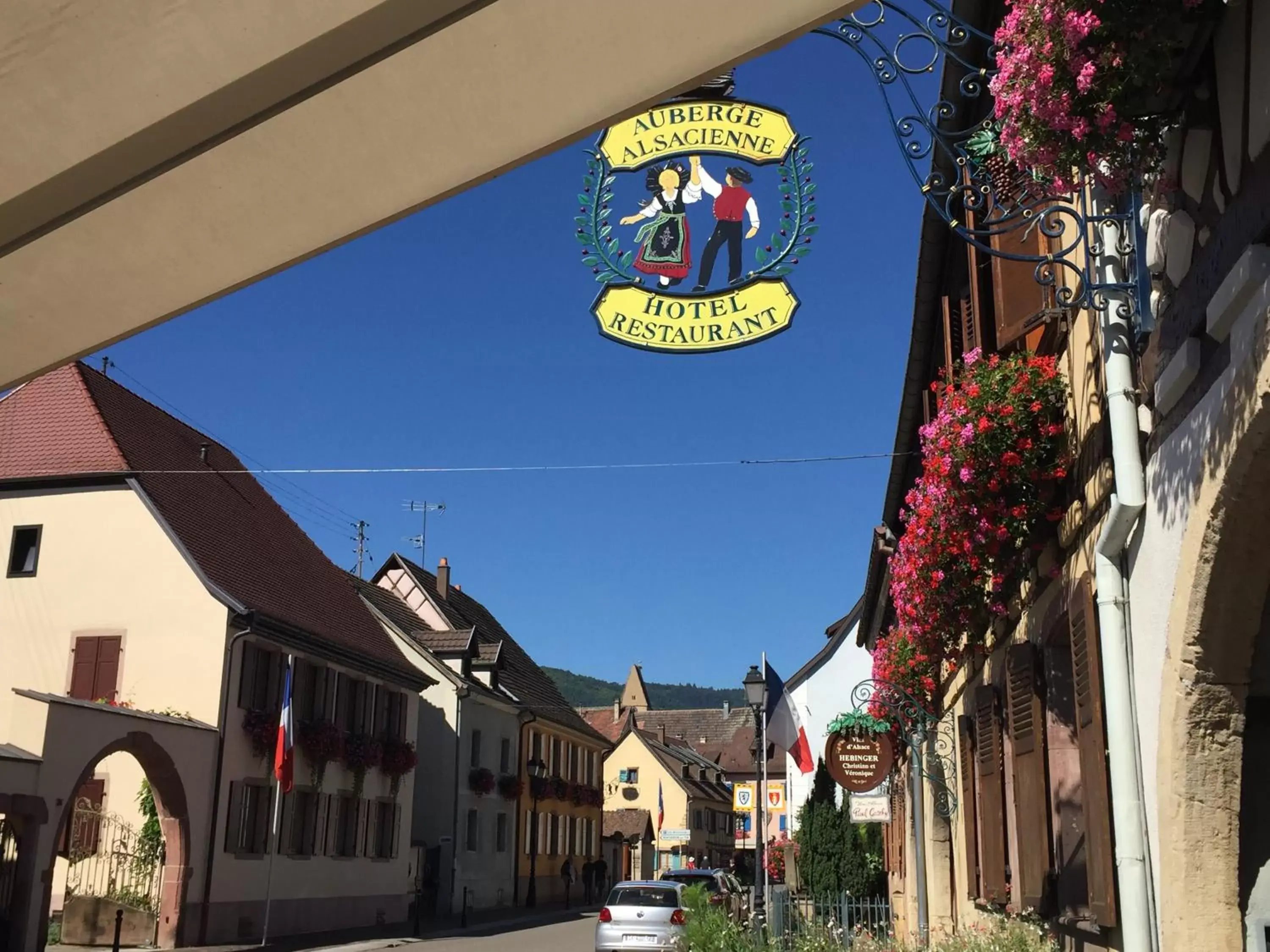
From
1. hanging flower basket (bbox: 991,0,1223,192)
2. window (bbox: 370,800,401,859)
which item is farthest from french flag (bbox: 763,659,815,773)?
window (bbox: 370,800,401,859)

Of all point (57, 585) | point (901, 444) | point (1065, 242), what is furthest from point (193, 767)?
point (1065, 242)

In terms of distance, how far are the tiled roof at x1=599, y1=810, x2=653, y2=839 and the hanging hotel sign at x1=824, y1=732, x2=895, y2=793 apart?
53.2 metres

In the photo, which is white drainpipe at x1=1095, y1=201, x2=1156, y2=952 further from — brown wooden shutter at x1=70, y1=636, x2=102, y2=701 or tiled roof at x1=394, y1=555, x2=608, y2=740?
tiled roof at x1=394, y1=555, x2=608, y2=740

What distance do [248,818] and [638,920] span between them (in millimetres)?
7922

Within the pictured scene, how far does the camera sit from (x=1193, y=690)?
194 inches

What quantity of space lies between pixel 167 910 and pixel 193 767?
235 cm

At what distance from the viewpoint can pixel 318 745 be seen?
1038 inches

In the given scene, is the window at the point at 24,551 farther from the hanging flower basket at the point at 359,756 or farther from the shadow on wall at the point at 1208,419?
the shadow on wall at the point at 1208,419

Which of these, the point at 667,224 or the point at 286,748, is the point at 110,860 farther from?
the point at 667,224

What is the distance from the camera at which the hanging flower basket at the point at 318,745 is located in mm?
26172

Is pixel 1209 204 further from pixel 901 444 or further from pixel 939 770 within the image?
pixel 901 444

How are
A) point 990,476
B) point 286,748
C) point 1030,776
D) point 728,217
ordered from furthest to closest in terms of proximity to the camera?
point 286,748 → point 1030,776 → point 990,476 → point 728,217

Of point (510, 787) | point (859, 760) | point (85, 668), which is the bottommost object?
point (859, 760)

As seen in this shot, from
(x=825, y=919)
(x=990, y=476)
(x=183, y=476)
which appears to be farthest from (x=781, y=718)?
(x=183, y=476)
